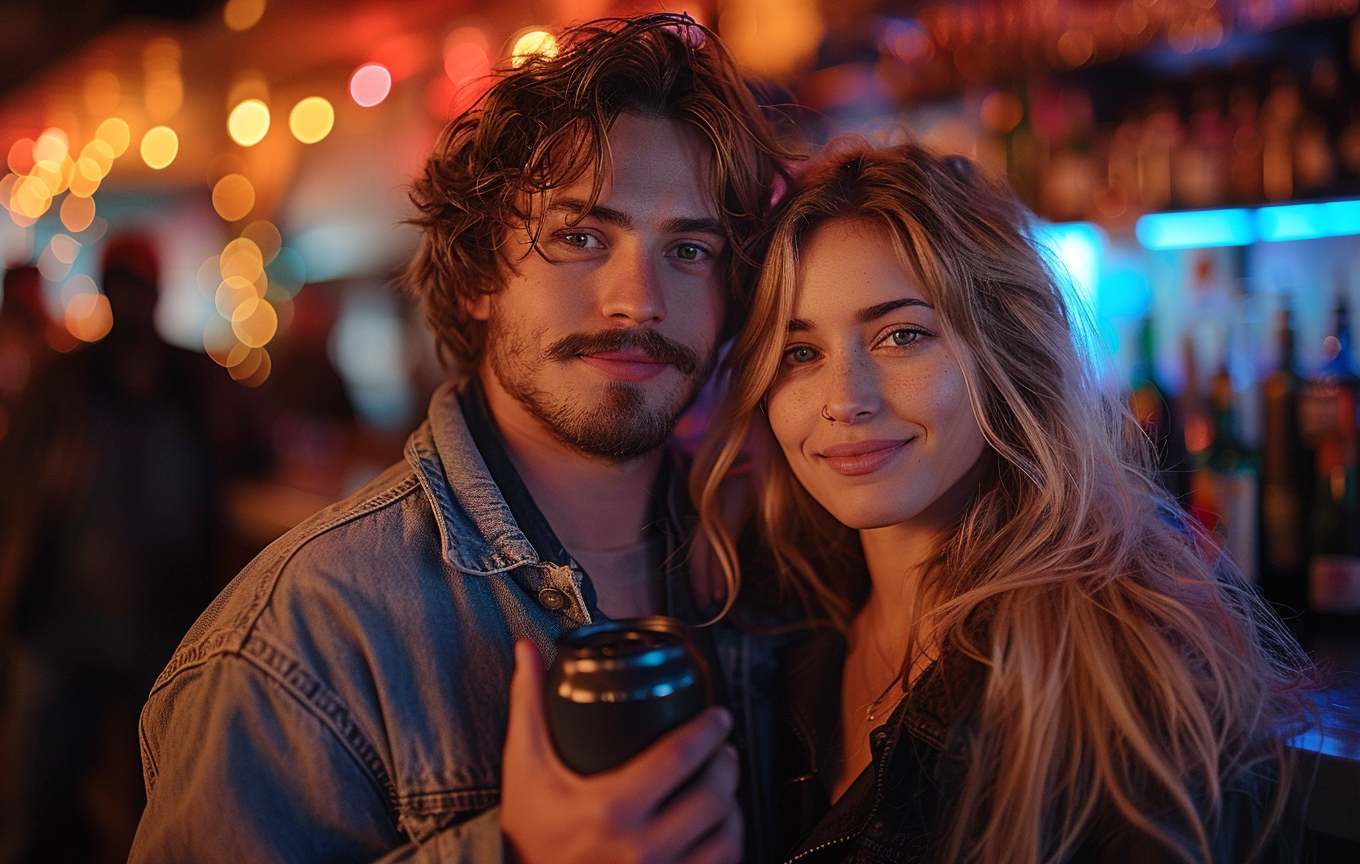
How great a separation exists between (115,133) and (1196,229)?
6.78 metres

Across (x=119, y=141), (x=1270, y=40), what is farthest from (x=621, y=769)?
(x=119, y=141)

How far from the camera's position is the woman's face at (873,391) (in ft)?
3.96

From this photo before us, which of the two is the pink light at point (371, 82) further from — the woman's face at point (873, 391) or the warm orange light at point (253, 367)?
the woman's face at point (873, 391)

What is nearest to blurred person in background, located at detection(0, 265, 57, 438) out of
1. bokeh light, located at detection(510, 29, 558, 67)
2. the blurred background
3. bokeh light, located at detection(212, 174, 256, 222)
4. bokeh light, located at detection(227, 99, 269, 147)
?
the blurred background

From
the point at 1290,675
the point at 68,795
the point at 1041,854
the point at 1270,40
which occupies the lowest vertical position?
the point at 68,795

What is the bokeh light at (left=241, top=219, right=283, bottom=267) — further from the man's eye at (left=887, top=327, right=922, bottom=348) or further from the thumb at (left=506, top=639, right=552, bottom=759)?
the thumb at (left=506, top=639, right=552, bottom=759)

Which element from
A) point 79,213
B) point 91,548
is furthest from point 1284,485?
point 79,213

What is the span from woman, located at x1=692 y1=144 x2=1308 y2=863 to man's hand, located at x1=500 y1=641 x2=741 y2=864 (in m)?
0.39

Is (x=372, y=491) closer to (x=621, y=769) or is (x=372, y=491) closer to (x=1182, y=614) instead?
(x=621, y=769)

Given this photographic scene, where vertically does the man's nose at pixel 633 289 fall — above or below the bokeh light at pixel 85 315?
below

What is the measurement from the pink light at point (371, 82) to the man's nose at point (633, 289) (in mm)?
4108

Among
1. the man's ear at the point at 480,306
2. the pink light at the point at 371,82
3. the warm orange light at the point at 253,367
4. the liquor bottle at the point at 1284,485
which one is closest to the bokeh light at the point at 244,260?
the warm orange light at the point at 253,367

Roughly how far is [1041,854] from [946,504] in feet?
1.61

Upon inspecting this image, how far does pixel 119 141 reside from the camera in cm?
647
